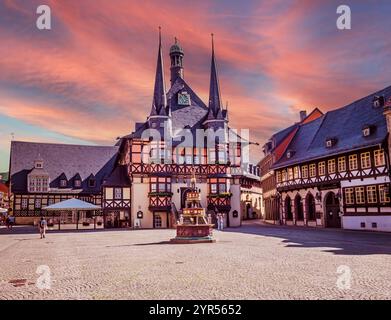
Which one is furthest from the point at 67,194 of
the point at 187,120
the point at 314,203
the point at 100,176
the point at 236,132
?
the point at 314,203

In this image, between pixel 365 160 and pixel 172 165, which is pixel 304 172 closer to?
pixel 365 160

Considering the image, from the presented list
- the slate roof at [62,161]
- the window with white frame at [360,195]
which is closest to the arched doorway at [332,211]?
the window with white frame at [360,195]

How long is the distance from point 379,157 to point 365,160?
4.80 ft

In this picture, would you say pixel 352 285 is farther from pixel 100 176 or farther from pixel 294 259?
pixel 100 176

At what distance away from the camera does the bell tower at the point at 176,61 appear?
5750cm

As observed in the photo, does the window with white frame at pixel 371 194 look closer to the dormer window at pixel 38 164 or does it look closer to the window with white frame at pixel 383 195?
the window with white frame at pixel 383 195

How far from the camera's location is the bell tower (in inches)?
2264

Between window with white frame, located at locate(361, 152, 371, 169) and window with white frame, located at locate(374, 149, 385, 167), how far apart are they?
68 cm

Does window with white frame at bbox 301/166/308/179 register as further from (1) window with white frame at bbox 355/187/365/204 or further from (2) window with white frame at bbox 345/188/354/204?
(1) window with white frame at bbox 355/187/365/204

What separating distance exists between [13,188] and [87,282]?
50.1 m

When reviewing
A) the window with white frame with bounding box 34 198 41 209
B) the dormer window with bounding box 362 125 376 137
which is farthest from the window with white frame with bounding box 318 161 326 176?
the window with white frame with bounding box 34 198 41 209

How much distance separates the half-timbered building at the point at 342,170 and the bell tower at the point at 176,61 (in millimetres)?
20449

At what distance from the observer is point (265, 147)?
5634cm

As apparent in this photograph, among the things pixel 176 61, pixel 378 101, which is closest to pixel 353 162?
pixel 378 101
